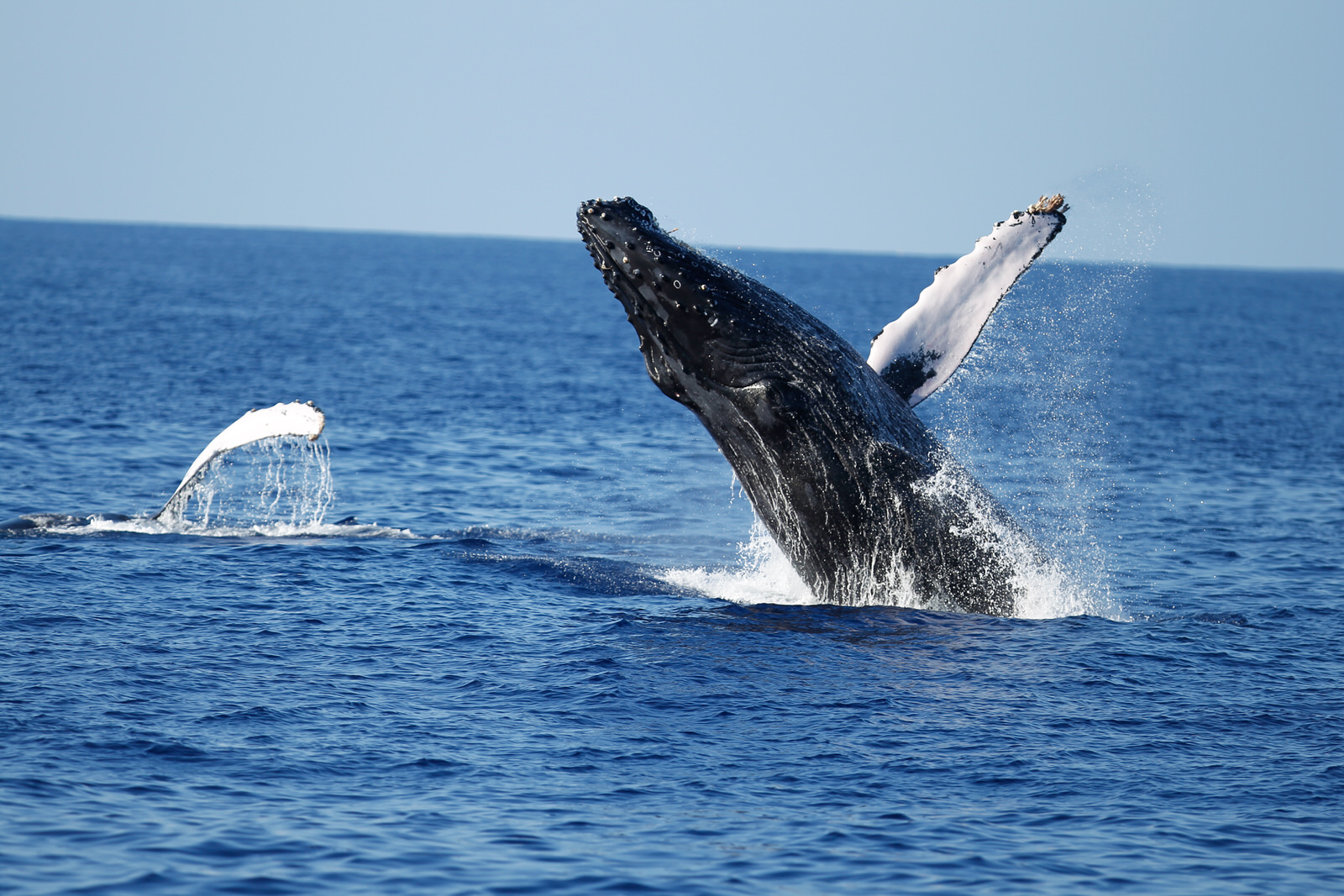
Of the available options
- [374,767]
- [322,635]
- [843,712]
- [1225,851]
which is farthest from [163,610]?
[1225,851]

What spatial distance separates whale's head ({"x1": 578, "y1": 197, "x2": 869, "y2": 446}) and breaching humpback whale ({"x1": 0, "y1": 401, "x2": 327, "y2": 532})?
3850 mm

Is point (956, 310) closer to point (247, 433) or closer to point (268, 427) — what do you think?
point (268, 427)

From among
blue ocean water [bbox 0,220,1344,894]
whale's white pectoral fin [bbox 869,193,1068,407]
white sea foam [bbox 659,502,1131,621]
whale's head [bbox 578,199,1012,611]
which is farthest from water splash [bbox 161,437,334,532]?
whale's white pectoral fin [bbox 869,193,1068,407]

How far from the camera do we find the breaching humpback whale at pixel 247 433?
13.9m

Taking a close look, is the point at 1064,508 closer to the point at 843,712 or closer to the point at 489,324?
the point at 843,712

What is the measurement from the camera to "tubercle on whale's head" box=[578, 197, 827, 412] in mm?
10930

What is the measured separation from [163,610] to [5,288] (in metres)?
73.1

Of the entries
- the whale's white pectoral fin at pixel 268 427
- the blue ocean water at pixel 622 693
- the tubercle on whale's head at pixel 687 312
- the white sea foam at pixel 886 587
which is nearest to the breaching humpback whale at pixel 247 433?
A: the whale's white pectoral fin at pixel 268 427

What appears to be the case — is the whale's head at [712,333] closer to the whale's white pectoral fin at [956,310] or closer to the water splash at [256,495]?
the whale's white pectoral fin at [956,310]

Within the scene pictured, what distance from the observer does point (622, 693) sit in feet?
35.3

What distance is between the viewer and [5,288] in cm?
7712

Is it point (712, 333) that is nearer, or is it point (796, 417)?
point (712, 333)

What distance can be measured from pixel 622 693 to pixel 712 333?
3.03 metres

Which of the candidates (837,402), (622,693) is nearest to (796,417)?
(837,402)
